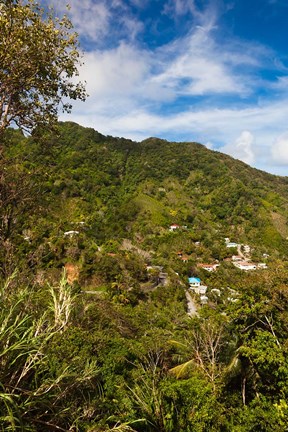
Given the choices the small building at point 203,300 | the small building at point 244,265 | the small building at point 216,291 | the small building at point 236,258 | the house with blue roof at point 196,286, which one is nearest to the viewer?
the small building at point 203,300

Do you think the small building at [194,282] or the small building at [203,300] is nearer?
the small building at [203,300]

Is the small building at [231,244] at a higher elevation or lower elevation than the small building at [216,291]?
higher

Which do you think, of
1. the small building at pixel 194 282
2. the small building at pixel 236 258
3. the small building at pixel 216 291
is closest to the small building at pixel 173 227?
the small building at pixel 236 258

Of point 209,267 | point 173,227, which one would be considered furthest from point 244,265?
point 173,227

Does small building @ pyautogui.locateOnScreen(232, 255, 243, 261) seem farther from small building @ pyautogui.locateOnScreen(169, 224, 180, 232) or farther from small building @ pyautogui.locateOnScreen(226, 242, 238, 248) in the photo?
small building @ pyautogui.locateOnScreen(169, 224, 180, 232)

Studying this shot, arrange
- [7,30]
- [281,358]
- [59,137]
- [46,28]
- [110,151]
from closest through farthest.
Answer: [7,30] → [46,28] → [59,137] → [281,358] → [110,151]

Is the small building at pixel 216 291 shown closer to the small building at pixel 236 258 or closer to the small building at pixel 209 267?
the small building at pixel 209 267

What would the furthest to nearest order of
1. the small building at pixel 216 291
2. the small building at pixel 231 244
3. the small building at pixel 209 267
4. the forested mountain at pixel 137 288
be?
1. the small building at pixel 231 244
2. the small building at pixel 209 267
3. the small building at pixel 216 291
4. the forested mountain at pixel 137 288

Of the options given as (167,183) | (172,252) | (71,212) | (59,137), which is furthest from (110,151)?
(59,137)

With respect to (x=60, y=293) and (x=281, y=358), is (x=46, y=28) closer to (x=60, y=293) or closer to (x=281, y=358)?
(x=60, y=293)
